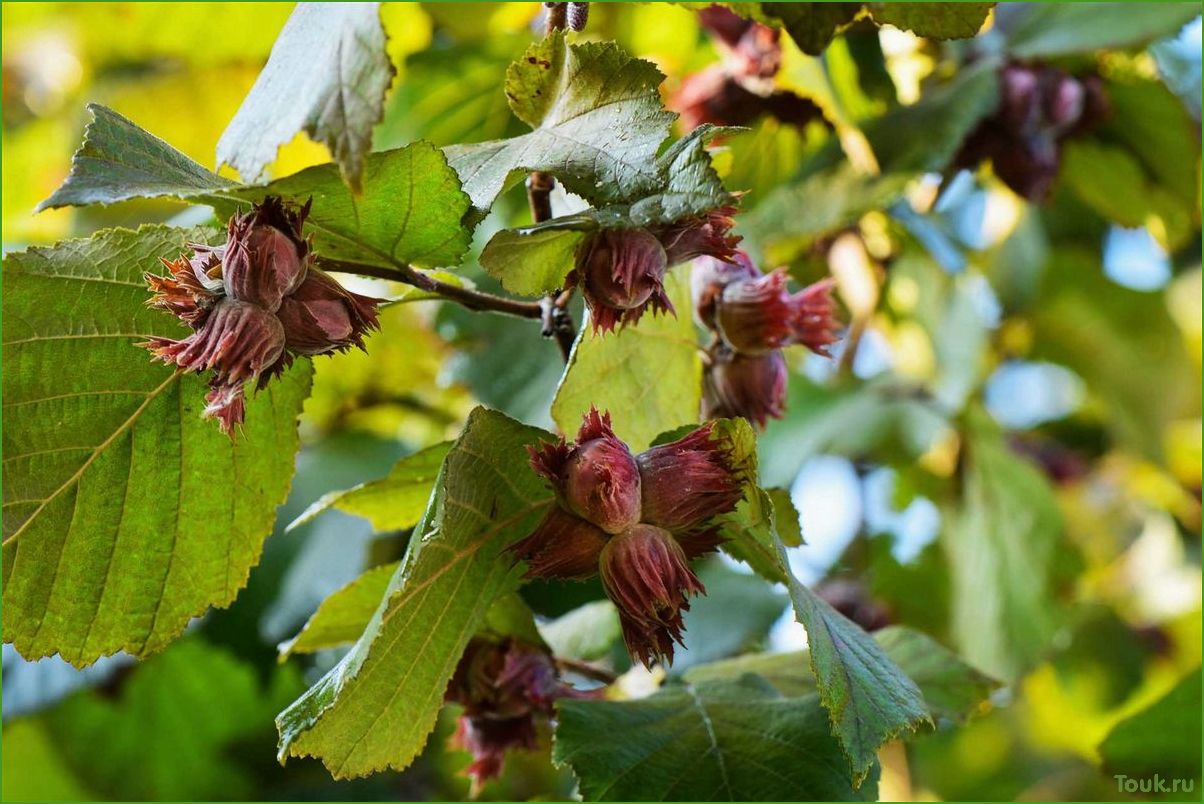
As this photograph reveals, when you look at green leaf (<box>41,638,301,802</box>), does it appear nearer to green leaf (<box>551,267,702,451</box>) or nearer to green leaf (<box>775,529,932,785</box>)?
green leaf (<box>551,267,702,451</box>)

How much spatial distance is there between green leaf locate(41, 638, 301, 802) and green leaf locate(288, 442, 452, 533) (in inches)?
43.5

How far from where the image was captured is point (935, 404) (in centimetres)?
215

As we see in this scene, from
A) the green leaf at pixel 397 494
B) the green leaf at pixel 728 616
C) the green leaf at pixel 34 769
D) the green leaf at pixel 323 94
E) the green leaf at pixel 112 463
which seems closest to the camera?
the green leaf at pixel 323 94

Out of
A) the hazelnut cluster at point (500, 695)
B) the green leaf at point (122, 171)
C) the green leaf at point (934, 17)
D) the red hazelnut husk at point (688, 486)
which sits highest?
the green leaf at point (122, 171)

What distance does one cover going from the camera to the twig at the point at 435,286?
976mm

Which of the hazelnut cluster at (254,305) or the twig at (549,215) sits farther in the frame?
the twig at (549,215)

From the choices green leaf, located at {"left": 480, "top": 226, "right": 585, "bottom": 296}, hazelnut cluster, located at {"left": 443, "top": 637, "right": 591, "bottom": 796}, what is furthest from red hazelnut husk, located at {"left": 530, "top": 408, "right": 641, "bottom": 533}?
hazelnut cluster, located at {"left": 443, "top": 637, "right": 591, "bottom": 796}

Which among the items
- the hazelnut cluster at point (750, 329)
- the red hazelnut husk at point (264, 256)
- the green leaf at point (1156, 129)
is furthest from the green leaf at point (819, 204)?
the red hazelnut husk at point (264, 256)

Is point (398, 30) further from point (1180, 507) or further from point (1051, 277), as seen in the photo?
point (1180, 507)

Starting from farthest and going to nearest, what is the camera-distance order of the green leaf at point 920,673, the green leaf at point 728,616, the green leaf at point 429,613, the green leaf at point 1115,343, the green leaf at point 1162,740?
the green leaf at point 1115,343, the green leaf at point 728,616, the green leaf at point 1162,740, the green leaf at point 920,673, the green leaf at point 429,613

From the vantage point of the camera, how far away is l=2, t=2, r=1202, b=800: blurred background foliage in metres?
1.72

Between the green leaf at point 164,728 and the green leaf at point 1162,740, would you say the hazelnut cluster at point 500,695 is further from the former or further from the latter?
the green leaf at point 164,728

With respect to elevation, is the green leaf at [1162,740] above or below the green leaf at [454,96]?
below

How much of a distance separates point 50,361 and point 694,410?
0.55m
